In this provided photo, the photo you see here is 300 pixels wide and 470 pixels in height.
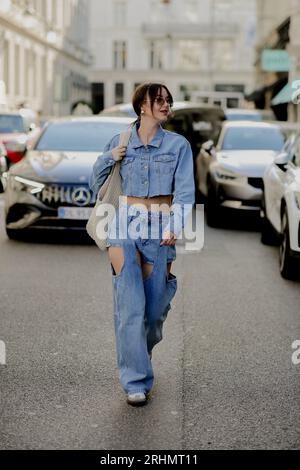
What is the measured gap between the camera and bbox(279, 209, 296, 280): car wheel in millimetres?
8672

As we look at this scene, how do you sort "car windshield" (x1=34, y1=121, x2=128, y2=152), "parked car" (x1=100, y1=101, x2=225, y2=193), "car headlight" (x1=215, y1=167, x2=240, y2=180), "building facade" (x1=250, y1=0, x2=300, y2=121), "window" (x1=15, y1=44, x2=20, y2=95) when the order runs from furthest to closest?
"window" (x1=15, y1=44, x2=20, y2=95), "building facade" (x1=250, y1=0, x2=300, y2=121), "parked car" (x1=100, y1=101, x2=225, y2=193), "car headlight" (x1=215, y1=167, x2=240, y2=180), "car windshield" (x1=34, y1=121, x2=128, y2=152)

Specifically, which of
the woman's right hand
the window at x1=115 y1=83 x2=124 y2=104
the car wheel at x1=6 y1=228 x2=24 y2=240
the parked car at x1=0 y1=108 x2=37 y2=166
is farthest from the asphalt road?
the window at x1=115 y1=83 x2=124 y2=104

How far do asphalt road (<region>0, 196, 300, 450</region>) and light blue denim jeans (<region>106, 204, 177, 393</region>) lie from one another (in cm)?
20

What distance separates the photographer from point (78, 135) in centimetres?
1198

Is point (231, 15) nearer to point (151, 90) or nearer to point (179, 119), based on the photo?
point (179, 119)

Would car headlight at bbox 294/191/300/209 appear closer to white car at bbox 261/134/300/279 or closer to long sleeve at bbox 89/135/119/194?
white car at bbox 261/134/300/279

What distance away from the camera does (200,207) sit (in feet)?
52.0

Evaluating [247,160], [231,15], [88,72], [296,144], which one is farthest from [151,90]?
[231,15]

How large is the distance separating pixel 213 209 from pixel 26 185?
11.3 feet

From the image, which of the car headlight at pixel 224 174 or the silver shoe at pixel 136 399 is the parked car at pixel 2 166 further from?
the silver shoe at pixel 136 399

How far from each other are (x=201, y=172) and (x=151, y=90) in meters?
11.0

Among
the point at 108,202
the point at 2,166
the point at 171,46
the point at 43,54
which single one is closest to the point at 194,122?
the point at 2,166

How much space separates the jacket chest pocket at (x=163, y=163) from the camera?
4746mm

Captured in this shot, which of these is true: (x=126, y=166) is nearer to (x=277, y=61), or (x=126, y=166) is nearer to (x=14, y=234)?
(x=14, y=234)
